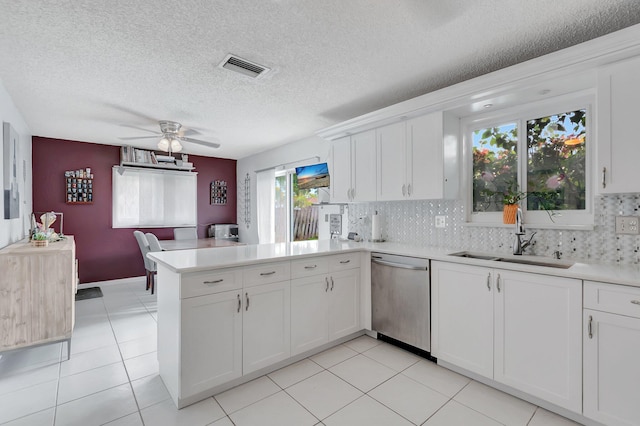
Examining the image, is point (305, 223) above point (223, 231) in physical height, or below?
above

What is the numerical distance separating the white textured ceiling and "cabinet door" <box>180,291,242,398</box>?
1.71 metres

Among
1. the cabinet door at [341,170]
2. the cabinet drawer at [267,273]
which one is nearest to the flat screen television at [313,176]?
the cabinet door at [341,170]

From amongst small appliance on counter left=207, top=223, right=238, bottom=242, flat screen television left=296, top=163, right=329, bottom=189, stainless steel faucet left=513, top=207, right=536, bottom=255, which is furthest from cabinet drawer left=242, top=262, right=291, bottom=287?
small appliance on counter left=207, top=223, right=238, bottom=242

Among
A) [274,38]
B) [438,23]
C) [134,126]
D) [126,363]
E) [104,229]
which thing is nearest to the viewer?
[438,23]

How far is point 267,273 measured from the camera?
2.28 meters

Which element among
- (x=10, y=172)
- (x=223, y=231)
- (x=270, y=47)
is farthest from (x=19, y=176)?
(x=270, y=47)

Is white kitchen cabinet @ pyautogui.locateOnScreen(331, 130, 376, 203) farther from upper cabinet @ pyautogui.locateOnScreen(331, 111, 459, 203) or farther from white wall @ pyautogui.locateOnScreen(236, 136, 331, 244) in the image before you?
white wall @ pyautogui.locateOnScreen(236, 136, 331, 244)

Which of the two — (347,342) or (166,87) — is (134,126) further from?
(347,342)

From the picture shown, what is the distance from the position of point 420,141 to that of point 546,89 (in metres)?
0.95

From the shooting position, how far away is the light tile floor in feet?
5.97

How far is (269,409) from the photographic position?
1917 millimetres

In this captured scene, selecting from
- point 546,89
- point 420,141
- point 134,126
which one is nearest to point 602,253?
point 546,89

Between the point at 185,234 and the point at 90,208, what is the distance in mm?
1501

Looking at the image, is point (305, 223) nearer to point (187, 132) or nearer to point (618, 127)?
point (187, 132)
